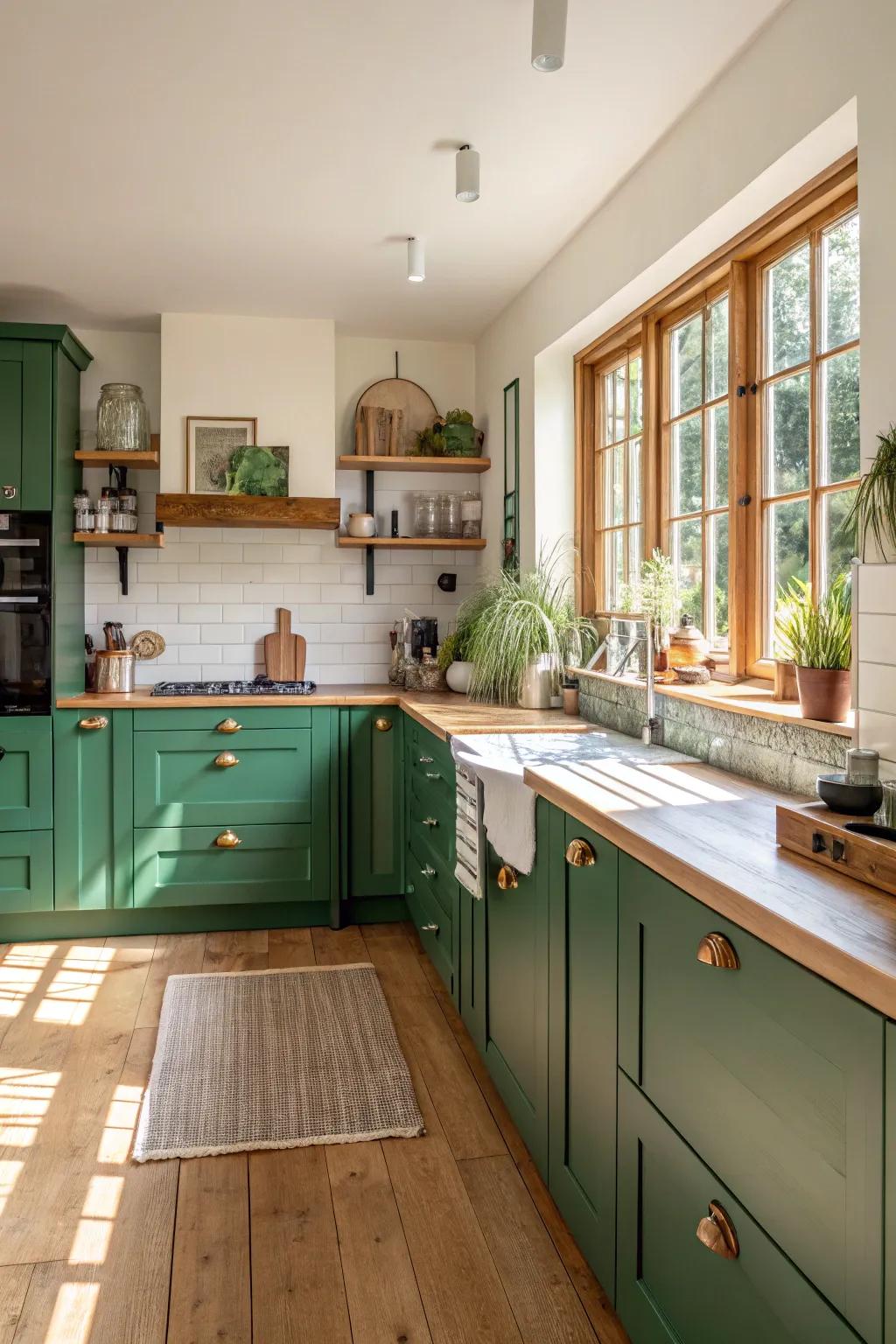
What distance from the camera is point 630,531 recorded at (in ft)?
11.4

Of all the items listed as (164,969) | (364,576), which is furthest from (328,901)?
(364,576)

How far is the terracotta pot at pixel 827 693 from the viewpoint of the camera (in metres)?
1.97

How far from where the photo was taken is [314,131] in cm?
263

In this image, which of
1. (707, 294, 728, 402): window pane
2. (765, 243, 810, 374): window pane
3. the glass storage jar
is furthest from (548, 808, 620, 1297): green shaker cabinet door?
the glass storage jar

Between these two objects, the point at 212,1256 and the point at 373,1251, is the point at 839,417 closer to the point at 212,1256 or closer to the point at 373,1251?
the point at 373,1251

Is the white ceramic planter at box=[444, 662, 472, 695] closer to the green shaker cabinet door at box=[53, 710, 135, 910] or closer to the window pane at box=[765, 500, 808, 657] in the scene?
the green shaker cabinet door at box=[53, 710, 135, 910]

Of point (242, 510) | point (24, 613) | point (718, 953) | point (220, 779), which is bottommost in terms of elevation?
point (220, 779)

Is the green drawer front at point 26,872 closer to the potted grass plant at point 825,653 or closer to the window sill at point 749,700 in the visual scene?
the window sill at point 749,700

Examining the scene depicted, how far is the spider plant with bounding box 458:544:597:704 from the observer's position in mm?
3531

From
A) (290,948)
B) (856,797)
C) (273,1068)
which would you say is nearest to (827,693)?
(856,797)

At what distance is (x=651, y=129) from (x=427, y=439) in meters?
2.06

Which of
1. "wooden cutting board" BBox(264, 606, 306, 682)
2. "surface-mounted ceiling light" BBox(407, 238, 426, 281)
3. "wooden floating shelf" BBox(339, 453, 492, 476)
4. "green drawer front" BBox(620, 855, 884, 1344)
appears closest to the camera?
"green drawer front" BBox(620, 855, 884, 1344)

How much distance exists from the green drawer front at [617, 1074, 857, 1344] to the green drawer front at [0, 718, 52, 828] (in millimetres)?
2868

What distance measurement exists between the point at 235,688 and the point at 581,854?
8.57 feet
